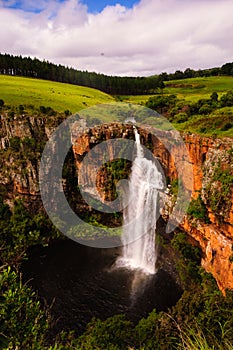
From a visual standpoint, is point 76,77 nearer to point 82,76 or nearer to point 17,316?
point 82,76

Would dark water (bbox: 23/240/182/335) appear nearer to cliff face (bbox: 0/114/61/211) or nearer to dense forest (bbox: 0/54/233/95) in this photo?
cliff face (bbox: 0/114/61/211)

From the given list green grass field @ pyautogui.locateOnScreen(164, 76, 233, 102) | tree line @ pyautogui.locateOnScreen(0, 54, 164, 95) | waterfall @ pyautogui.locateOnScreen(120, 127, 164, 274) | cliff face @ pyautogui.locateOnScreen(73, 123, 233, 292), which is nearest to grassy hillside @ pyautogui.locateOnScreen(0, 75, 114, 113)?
tree line @ pyautogui.locateOnScreen(0, 54, 164, 95)

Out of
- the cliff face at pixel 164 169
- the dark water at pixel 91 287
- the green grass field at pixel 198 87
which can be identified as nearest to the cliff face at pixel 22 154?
the cliff face at pixel 164 169

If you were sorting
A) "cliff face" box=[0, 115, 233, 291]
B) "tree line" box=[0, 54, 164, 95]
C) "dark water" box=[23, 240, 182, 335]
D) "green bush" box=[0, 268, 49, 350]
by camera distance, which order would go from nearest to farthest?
1. "green bush" box=[0, 268, 49, 350]
2. "cliff face" box=[0, 115, 233, 291]
3. "dark water" box=[23, 240, 182, 335]
4. "tree line" box=[0, 54, 164, 95]

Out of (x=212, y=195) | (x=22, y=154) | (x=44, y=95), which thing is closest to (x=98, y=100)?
(x=44, y=95)

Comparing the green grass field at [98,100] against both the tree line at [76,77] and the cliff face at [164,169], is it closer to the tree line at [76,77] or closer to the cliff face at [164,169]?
the cliff face at [164,169]
